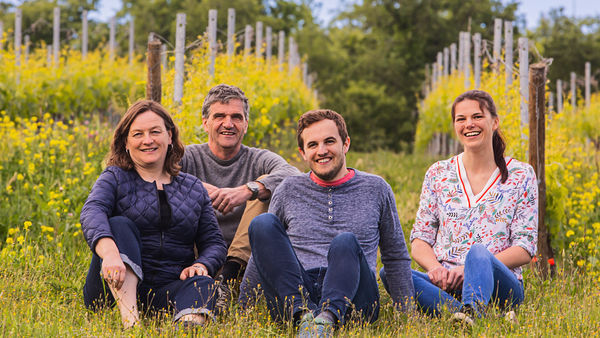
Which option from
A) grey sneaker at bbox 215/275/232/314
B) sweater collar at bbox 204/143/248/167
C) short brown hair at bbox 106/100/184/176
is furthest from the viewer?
sweater collar at bbox 204/143/248/167

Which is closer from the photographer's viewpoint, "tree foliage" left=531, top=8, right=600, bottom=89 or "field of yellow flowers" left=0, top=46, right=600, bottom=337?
"field of yellow flowers" left=0, top=46, right=600, bottom=337

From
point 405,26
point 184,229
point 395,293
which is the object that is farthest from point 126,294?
point 405,26

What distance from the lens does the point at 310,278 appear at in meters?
3.35

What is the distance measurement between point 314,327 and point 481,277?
0.92 metres

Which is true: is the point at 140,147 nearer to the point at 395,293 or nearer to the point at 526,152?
the point at 395,293

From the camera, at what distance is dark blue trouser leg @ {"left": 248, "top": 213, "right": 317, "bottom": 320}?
3197 millimetres

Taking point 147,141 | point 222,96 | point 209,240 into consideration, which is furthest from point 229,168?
point 147,141

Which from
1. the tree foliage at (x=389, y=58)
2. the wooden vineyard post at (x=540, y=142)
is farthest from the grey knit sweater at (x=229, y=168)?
the tree foliage at (x=389, y=58)

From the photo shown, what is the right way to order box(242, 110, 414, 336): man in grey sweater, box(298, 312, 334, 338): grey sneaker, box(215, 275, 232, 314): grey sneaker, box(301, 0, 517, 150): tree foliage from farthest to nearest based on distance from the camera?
1. box(301, 0, 517, 150): tree foliage
2. box(215, 275, 232, 314): grey sneaker
3. box(242, 110, 414, 336): man in grey sweater
4. box(298, 312, 334, 338): grey sneaker

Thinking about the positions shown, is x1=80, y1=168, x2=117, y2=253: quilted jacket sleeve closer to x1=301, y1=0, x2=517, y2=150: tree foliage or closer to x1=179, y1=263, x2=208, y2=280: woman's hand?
x1=179, y1=263, x2=208, y2=280: woman's hand

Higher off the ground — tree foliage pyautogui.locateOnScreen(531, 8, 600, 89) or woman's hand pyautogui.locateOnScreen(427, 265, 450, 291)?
tree foliage pyautogui.locateOnScreen(531, 8, 600, 89)

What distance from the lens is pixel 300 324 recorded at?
9.87 feet

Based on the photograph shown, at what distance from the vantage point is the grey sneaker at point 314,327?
2879mm

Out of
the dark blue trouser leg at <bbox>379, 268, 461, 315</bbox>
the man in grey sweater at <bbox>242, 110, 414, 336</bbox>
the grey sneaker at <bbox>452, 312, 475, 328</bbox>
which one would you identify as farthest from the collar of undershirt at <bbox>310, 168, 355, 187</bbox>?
the grey sneaker at <bbox>452, 312, 475, 328</bbox>
